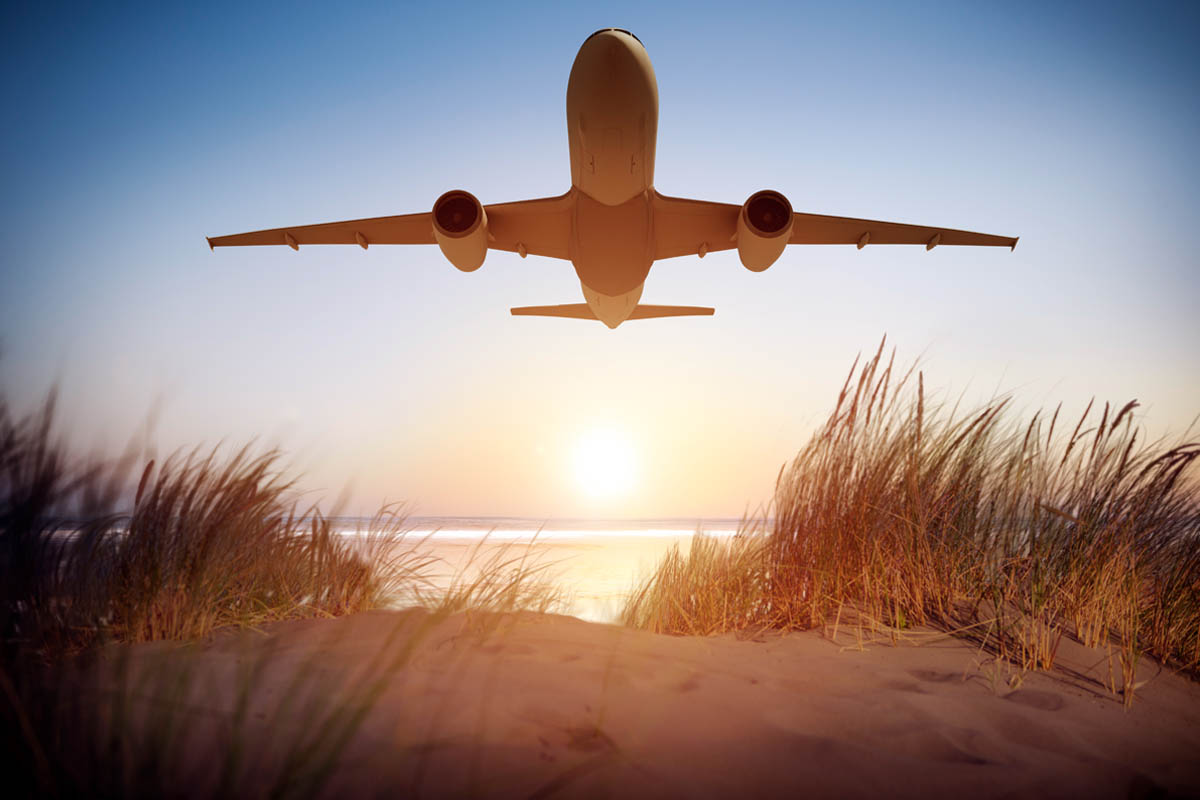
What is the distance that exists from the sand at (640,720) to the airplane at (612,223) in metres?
6.53

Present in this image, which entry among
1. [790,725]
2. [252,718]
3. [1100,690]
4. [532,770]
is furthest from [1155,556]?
[252,718]

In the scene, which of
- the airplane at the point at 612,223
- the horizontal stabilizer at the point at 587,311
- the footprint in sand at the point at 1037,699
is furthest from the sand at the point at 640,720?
the horizontal stabilizer at the point at 587,311

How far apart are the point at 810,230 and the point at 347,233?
26.1ft

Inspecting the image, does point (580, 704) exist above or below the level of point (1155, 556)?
below

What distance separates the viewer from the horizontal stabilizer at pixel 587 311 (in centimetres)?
1274

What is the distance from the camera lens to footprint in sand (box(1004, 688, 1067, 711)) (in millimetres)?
2096

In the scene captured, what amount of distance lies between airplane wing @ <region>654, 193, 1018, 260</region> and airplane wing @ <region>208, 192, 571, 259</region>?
5.92 feet

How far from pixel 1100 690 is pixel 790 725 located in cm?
166

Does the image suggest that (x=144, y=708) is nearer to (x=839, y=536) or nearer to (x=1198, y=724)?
(x=839, y=536)

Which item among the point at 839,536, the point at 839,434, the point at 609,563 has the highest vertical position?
the point at 839,434

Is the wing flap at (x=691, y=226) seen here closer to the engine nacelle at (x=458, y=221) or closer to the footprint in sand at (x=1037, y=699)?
the engine nacelle at (x=458, y=221)

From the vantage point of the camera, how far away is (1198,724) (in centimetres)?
211

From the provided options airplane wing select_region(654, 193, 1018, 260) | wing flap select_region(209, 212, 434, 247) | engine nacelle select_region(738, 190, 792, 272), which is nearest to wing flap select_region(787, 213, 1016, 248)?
airplane wing select_region(654, 193, 1018, 260)

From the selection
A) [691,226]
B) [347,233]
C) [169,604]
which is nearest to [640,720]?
[169,604]
